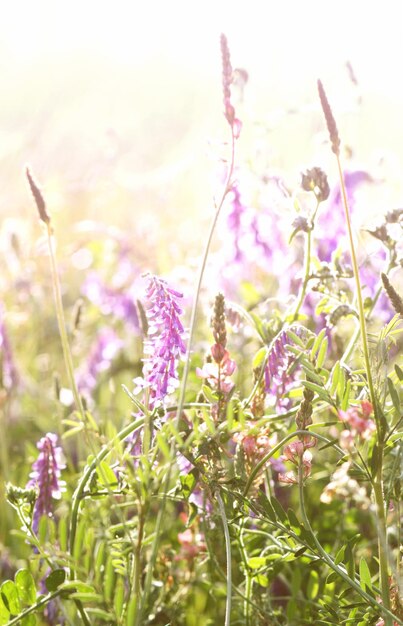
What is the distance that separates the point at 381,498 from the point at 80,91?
930 centimetres

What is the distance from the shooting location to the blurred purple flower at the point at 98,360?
2.55 meters

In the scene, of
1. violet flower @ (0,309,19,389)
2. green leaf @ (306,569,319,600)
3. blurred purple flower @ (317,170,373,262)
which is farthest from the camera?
violet flower @ (0,309,19,389)

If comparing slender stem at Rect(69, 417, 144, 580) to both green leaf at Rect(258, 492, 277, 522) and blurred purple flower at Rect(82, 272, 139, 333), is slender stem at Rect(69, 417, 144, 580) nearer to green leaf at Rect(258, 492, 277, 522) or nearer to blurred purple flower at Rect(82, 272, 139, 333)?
green leaf at Rect(258, 492, 277, 522)

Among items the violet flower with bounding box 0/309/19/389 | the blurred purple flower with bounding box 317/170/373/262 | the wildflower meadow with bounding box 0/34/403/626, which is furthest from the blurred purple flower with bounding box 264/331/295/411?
the violet flower with bounding box 0/309/19/389

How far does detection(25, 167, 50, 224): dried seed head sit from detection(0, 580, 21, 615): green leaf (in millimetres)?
429

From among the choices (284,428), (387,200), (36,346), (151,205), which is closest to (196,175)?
(151,205)

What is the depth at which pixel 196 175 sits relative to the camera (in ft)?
20.8

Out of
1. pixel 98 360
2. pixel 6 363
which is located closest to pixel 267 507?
pixel 6 363

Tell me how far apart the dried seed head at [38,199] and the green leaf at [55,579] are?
413mm

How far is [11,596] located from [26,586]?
0.02 metres

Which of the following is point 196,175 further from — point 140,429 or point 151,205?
point 140,429

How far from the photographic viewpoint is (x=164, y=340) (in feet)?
3.14

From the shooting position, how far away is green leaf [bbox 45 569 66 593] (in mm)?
933

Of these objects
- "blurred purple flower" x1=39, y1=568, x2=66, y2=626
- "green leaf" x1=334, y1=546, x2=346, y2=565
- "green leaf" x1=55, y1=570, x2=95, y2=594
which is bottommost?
"blurred purple flower" x1=39, y1=568, x2=66, y2=626
